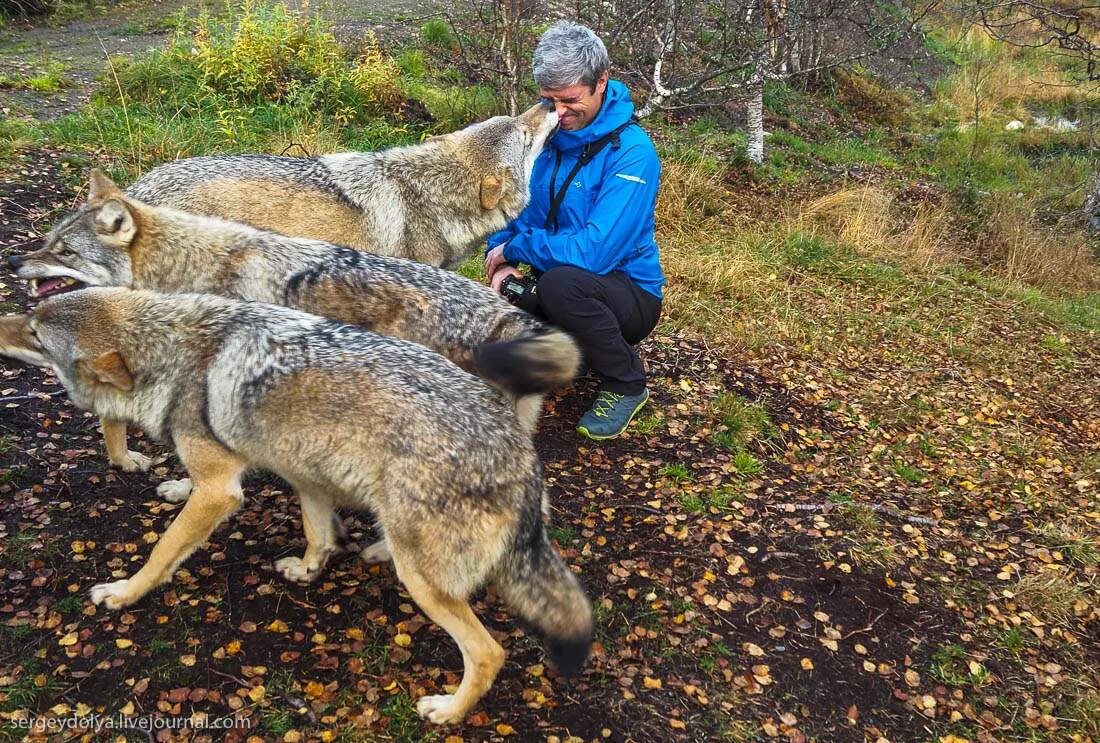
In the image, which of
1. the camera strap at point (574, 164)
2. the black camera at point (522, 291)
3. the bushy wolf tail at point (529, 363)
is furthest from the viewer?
the black camera at point (522, 291)

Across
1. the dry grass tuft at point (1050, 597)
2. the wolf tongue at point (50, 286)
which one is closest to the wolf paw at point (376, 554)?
the wolf tongue at point (50, 286)

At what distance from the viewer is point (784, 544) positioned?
4.33 m

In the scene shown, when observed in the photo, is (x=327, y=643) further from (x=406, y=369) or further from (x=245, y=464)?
(x=406, y=369)

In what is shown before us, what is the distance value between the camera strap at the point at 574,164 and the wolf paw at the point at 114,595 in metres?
3.13

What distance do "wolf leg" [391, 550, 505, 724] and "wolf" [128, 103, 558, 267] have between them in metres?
2.53

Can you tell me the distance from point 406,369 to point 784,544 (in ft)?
8.19

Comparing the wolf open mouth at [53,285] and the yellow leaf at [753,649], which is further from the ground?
the wolf open mouth at [53,285]

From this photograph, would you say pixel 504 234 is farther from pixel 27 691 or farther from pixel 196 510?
pixel 27 691

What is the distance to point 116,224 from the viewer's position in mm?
3838

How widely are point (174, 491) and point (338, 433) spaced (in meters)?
1.63

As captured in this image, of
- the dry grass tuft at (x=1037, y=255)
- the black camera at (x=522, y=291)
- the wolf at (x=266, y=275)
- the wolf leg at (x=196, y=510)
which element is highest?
the wolf at (x=266, y=275)

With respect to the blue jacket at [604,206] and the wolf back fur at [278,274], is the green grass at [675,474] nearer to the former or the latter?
the blue jacket at [604,206]

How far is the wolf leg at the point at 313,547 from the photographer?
11.5 feet

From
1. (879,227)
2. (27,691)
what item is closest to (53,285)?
(27,691)
